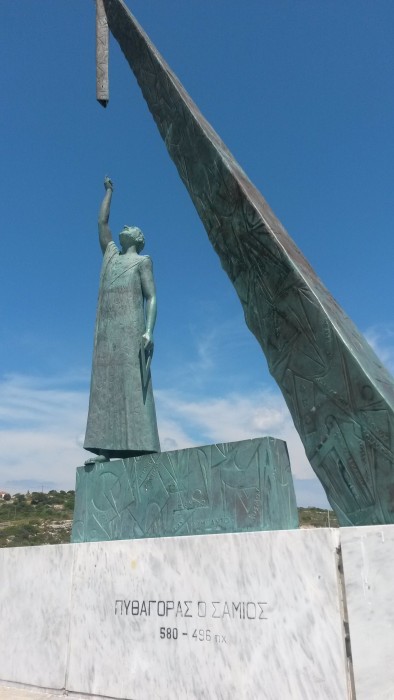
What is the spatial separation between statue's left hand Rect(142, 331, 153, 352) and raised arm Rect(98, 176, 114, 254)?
1305mm

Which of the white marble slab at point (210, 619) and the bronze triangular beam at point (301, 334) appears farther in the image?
the bronze triangular beam at point (301, 334)

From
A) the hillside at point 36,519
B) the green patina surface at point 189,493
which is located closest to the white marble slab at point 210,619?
the green patina surface at point 189,493

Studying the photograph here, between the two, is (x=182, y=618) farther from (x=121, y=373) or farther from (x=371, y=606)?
(x=121, y=373)

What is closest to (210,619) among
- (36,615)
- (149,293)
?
(36,615)

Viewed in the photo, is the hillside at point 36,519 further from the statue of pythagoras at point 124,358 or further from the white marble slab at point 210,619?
the white marble slab at point 210,619

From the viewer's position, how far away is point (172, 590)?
3.92 meters

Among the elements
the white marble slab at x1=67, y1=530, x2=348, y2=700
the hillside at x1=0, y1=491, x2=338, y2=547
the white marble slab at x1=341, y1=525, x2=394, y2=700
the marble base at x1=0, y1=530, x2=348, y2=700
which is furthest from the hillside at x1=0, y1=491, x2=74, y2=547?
the white marble slab at x1=341, y1=525, x2=394, y2=700

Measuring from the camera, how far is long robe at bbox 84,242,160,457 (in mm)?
5477

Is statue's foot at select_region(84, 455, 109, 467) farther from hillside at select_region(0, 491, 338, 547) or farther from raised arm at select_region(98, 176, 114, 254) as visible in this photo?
hillside at select_region(0, 491, 338, 547)

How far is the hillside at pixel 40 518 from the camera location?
22.9 meters

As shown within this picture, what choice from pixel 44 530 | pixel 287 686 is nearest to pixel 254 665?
pixel 287 686

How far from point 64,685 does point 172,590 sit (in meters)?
1.28

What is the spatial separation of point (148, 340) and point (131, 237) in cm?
125

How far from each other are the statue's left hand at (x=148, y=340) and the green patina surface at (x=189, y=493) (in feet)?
3.90
